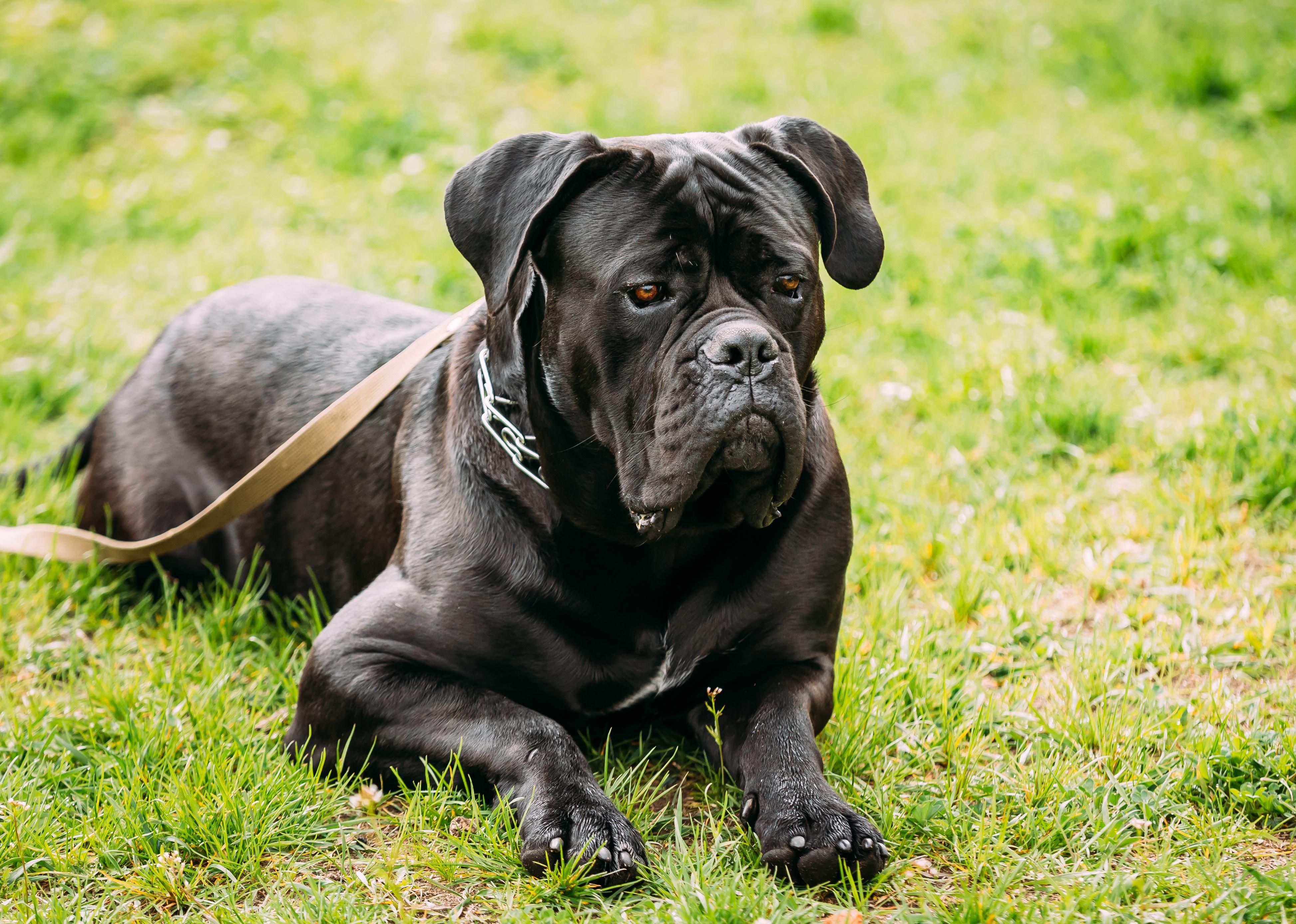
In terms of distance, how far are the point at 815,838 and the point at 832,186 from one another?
1.66 meters

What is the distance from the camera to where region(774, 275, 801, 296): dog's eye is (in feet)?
9.42

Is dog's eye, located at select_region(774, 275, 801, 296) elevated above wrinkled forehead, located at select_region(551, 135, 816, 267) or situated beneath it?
situated beneath

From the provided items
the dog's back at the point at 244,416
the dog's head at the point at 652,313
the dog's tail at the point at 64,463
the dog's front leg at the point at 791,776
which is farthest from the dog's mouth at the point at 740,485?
the dog's tail at the point at 64,463

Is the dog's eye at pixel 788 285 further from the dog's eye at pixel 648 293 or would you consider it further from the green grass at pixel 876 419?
the green grass at pixel 876 419

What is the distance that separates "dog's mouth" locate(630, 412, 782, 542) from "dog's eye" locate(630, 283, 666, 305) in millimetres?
374

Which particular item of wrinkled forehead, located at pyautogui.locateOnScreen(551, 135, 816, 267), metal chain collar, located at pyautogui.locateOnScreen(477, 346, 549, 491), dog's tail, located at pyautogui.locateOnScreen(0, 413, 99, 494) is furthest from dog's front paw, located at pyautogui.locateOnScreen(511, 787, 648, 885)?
dog's tail, located at pyautogui.locateOnScreen(0, 413, 99, 494)

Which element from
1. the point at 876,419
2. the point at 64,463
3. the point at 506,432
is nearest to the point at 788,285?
the point at 506,432

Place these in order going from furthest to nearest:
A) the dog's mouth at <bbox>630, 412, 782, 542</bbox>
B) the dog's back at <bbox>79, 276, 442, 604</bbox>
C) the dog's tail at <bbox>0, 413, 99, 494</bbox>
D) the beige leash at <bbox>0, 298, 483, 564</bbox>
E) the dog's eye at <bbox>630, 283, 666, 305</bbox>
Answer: the dog's tail at <bbox>0, 413, 99, 494</bbox>
the dog's back at <bbox>79, 276, 442, 604</bbox>
the beige leash at <bbox>0, 298, 483, 564</bbox>
the dog's eye at <bbox>630, 283, 666, 305</bbox>
the dog's mouth at <bbox>630, 412, 782, 542</bbox>

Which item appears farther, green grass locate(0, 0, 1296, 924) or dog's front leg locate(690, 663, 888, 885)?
green grass locate(0, 0, 1296, 924)

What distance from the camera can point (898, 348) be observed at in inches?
216

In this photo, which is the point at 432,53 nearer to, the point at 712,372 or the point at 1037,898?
the point at 712,372

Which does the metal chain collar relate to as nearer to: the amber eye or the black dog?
the black dog

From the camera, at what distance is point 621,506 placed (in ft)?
9.66

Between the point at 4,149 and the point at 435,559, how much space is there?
671 cm
